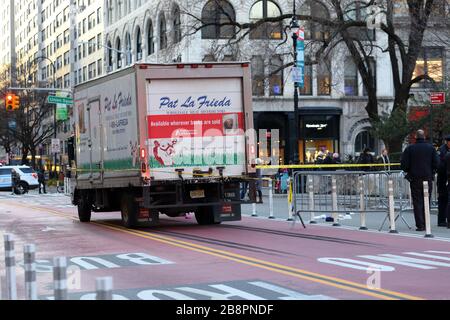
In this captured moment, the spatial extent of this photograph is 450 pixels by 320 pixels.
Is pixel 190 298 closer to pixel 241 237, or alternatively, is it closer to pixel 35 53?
pixel 241 237

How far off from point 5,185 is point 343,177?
44.3 meters

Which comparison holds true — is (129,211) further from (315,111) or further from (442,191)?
(315,111)

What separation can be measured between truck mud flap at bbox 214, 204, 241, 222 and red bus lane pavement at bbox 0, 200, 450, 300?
293 mm

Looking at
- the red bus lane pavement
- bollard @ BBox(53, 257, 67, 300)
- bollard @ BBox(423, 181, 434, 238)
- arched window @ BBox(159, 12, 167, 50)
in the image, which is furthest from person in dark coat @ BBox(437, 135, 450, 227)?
arched window @ BBox(159, 12, 167, 50)

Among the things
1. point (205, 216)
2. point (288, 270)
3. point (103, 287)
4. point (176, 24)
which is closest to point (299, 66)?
point (205, 216)

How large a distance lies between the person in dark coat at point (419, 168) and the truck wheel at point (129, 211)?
6.26m

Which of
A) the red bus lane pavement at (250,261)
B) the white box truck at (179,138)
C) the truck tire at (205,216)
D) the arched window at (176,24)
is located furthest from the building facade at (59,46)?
the red bus lane pavement at (250,261)

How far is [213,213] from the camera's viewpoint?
18.3m

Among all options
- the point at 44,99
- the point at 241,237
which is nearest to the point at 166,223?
the point at 241,237

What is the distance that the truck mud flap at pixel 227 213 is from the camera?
17969 mm

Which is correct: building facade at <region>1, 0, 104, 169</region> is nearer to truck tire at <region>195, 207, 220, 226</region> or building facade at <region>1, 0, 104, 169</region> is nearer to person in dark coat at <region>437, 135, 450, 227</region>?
truck tire at <region>195, 207, 220, 226</region>

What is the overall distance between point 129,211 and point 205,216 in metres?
2.03

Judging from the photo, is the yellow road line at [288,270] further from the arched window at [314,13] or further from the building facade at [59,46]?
the building facade at [59,46]

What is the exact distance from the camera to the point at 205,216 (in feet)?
62.1
